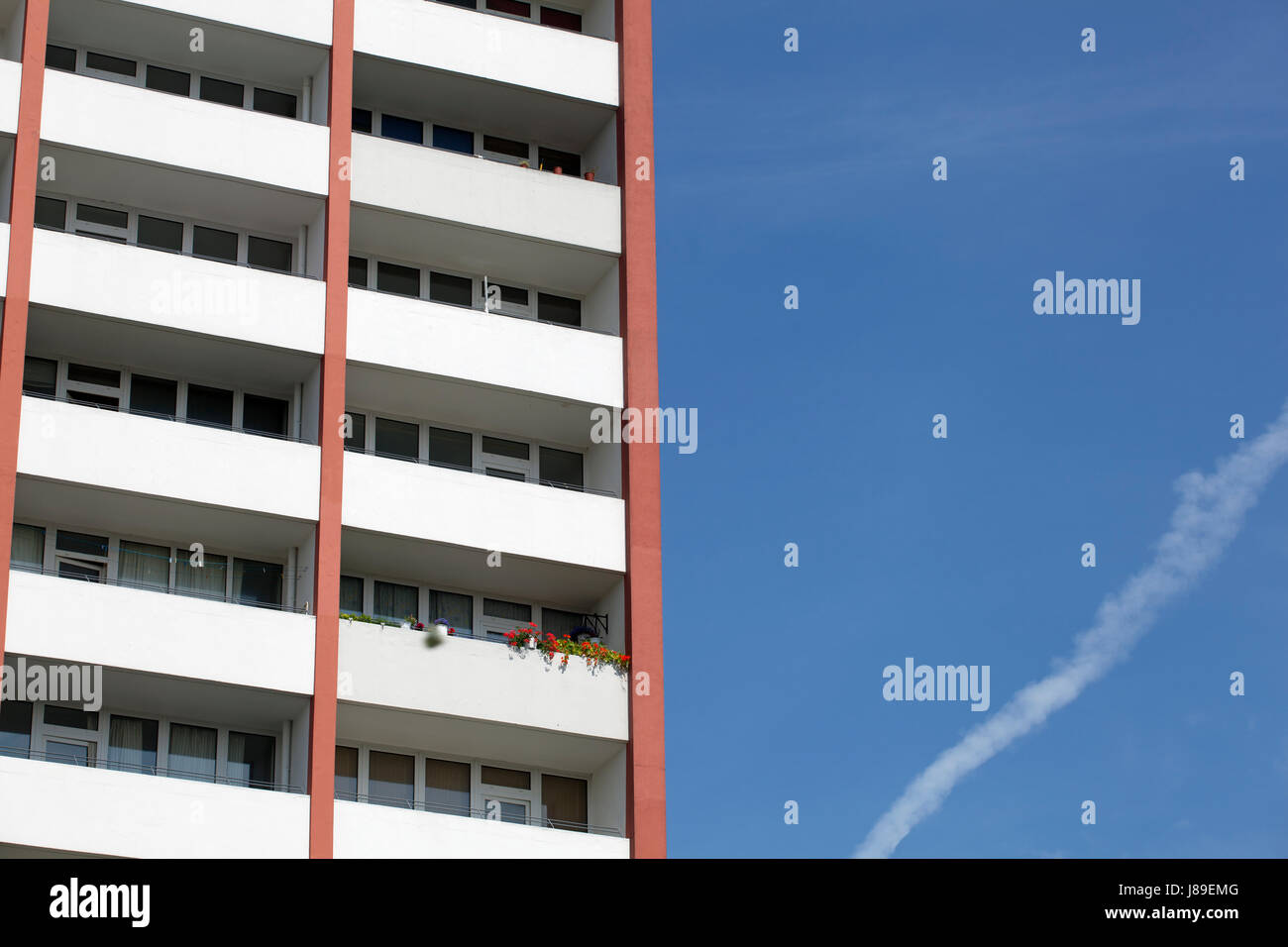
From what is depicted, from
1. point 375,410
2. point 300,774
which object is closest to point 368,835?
point 300,774

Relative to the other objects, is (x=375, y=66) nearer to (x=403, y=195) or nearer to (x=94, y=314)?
(x=403, y=195)

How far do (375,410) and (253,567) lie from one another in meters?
3.91

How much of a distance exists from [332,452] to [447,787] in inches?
245

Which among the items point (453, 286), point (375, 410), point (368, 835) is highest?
point (453, 286)

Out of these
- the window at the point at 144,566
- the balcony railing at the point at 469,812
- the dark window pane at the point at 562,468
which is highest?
the dark window pane at the point at 562,468

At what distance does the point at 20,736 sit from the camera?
3634 centimetres

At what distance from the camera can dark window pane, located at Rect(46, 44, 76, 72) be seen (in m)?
41.4

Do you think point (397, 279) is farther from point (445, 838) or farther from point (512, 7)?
point (445, 838)

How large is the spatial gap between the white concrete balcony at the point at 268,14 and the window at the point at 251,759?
13.2 metres

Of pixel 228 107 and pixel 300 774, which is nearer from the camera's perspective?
pixel 300 774

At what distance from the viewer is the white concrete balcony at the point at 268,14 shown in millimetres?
41062

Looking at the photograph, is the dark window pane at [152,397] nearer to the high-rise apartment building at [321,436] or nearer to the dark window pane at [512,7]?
the high-rise apartment building at [321,436]

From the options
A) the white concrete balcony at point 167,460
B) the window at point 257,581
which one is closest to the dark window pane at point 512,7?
the white concrete balcony at point 167,460

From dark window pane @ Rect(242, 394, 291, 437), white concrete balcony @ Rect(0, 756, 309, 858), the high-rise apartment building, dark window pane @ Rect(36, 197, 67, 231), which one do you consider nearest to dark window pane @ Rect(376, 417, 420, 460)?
the high-rise apartment building
